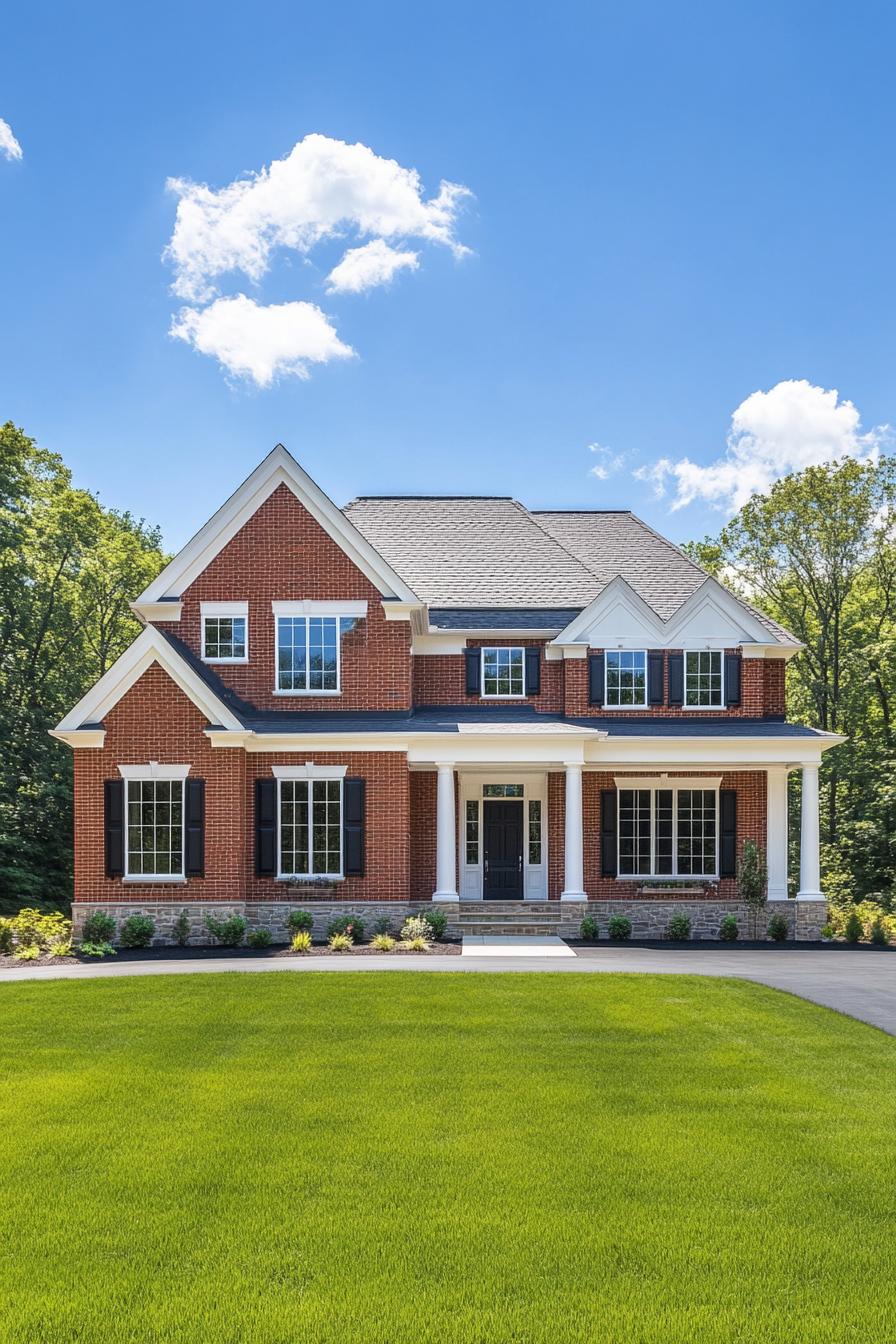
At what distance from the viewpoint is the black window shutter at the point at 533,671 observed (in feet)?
78.7

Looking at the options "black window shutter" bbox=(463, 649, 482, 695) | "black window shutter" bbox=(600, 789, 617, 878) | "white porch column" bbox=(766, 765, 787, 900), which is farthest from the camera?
"black window shutter" bbox=(463, 649, 482, 695)

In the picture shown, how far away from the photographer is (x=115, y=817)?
65.2 feet

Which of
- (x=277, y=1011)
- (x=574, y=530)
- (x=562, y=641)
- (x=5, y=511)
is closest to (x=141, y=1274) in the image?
(x=277, y=1011)

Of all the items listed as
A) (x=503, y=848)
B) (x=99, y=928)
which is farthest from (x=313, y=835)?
(x=503, y=848)

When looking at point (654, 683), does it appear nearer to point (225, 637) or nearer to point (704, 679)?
point (704, 679)

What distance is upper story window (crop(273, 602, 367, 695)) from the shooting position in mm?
22062

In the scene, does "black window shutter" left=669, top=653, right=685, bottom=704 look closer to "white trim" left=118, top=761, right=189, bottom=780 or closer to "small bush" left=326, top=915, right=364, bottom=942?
"small bush" left=326, top=915, right=364, bottom=942

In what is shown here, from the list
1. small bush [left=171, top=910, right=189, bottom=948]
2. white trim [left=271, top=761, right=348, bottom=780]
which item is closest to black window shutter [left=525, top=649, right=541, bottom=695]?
white trim [left=271, top=761, right=348, bottom=780]

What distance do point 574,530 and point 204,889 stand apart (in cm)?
1478

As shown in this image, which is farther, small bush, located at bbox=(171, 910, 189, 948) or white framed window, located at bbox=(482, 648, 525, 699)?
white framed window, located at bbox=(482, 648, 525, 699)

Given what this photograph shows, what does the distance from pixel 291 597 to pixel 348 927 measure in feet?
24.0

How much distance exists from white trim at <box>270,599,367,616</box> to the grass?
467 inches

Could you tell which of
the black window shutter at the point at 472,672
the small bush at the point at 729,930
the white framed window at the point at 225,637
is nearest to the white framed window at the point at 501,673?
the black window shutter at the point at 472,672

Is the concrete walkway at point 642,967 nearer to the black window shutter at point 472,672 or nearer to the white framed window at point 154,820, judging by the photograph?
the white framed window at point 154,820
